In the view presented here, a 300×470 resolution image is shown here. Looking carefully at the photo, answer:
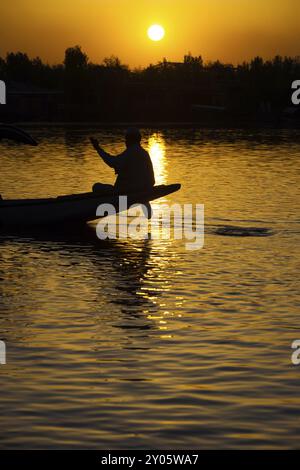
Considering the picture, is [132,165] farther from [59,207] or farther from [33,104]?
[33,104]

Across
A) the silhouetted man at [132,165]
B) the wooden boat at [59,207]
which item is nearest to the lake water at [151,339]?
the wooden boat at [59,207]

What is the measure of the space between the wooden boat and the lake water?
39 centimetres

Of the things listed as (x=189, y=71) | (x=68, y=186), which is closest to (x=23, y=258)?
(x=68, y=186)

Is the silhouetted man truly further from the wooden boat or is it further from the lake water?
the lake water

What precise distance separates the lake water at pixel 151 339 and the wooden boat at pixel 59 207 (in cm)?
39

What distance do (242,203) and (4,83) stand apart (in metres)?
119

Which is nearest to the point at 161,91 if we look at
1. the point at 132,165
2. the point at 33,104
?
the point at 33,104

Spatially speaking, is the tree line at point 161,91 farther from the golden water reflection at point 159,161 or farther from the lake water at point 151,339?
the lake water at point 151,339

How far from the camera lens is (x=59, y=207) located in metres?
21.0

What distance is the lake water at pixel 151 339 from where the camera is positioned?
8.73 m

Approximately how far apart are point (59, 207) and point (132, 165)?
159 centimetres

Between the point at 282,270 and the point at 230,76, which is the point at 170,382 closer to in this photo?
the point at 282,270

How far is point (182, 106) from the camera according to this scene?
150 meters

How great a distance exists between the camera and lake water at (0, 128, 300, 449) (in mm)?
8734
